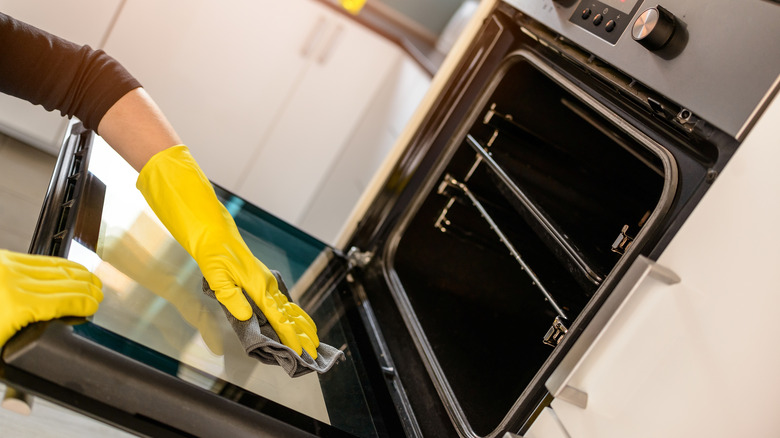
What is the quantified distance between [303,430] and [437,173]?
31.2 inches

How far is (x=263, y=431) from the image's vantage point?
793 millimetres

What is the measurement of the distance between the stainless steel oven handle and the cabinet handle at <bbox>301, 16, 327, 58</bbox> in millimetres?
1989

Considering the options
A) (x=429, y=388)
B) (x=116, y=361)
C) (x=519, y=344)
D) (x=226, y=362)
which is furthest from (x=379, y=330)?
(x=116, y=361)

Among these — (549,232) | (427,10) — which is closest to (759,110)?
(549,232)

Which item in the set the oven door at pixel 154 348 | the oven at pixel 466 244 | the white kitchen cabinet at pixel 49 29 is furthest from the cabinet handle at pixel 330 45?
the oven door at pixel 154 348

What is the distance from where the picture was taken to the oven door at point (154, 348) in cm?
71

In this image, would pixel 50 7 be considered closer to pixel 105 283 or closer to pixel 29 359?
pixel 105 283

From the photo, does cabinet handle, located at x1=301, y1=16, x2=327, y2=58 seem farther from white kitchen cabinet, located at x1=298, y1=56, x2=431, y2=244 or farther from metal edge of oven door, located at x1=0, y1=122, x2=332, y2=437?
metal edge of oven door, located at x1=0, y1=122, x2=332, y2=437

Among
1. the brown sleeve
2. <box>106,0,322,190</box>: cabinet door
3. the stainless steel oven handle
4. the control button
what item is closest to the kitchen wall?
<box>106,0,322,190</box>: cabinet door

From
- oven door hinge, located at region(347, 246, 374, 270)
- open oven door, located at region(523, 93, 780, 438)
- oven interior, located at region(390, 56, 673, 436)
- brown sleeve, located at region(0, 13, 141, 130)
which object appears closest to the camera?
open oven door, located at region(523, 93, 780, 438)

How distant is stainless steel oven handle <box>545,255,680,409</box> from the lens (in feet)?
2.49

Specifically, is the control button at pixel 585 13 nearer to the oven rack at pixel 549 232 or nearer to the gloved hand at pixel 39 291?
the oven rack at pixel 549 232

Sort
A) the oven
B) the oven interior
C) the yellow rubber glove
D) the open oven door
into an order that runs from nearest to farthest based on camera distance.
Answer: the open oven door → the oven → the oven interior → the yellow rubber glove

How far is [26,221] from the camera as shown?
205 centimetres
